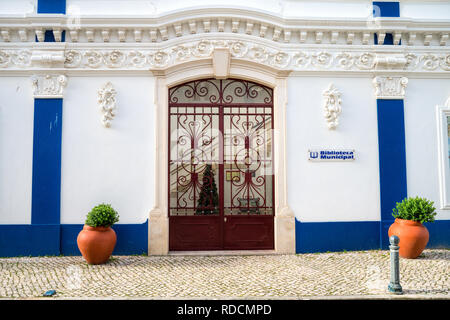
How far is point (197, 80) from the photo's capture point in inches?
284

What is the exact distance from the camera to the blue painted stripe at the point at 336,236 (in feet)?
22.5

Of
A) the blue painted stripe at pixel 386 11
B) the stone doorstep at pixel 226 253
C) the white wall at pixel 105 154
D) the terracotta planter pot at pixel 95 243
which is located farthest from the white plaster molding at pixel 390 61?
the terracotta planter pot at pixel 95 243

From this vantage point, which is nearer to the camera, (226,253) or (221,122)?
(226,253)

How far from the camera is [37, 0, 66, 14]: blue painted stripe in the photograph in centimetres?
692

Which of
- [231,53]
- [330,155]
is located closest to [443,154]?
[330,155]

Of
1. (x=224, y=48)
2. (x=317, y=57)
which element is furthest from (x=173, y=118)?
(x=317, y=57)

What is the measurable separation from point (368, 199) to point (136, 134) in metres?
4.96

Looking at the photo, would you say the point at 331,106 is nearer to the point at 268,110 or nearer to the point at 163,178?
the point at 268,110

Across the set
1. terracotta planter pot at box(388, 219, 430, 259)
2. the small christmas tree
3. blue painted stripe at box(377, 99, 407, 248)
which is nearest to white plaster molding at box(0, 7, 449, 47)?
blue painted stripe at box(377, 99, 407, 248)

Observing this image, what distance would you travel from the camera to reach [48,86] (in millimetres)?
6809

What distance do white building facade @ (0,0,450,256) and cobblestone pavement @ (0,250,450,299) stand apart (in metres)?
0.57

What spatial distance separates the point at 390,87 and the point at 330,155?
196 cm

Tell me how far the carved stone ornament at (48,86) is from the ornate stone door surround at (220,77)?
6.22ft

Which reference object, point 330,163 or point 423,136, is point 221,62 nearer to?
point 330,163
